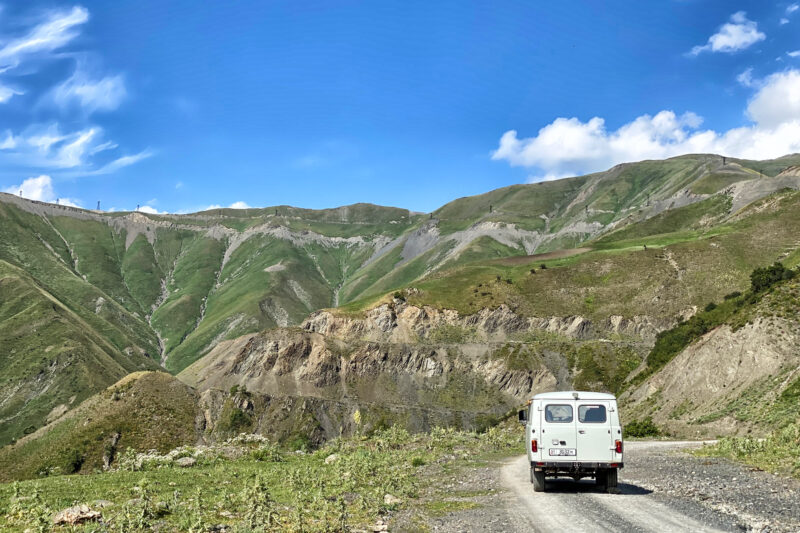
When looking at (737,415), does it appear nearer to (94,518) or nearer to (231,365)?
(94,518)

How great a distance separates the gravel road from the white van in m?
0.75

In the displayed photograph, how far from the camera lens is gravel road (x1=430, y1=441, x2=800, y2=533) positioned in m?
15.1

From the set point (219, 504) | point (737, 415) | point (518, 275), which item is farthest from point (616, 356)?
point (219, 504)

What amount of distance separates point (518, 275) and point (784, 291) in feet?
375

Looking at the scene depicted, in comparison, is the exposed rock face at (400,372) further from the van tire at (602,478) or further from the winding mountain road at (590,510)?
the van tire at (602,478)

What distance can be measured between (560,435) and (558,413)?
93 cm

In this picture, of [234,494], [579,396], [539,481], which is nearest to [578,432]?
[579,396]

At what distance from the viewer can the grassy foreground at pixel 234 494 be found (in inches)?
585

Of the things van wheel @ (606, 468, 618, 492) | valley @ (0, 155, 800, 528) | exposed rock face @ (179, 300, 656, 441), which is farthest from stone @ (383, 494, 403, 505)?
exposed rock face @ (179, 300, 656, 441)

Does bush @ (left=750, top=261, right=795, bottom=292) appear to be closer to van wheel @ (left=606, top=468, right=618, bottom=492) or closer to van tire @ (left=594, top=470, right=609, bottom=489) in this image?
van tire @ (left=594, top=470, right=609, bottom=489)

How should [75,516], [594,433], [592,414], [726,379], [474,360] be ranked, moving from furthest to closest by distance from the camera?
[474,360]
[726,379]
[592,414]
[594,433]
[75,516]

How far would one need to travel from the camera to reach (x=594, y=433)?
21609 millimetres

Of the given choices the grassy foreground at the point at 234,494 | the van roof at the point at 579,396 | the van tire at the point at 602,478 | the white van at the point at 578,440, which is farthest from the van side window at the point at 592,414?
the grassy foreground at the point at 234,494

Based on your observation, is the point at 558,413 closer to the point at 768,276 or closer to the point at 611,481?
the point at 611,481
